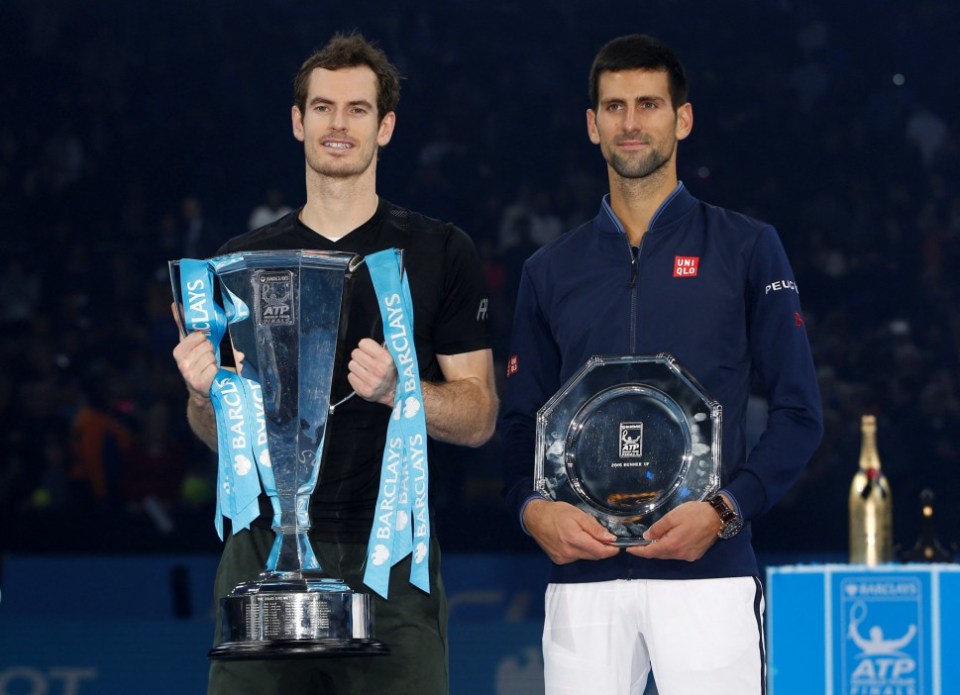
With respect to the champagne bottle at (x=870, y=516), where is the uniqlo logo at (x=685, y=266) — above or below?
above

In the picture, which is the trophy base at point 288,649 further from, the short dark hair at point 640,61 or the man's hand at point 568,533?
the short dark hair at point 640,61

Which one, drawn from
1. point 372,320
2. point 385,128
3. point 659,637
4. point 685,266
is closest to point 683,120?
point 685,266

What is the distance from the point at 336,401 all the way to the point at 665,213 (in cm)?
70

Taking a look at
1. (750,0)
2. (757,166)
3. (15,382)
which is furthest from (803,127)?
(15,382)

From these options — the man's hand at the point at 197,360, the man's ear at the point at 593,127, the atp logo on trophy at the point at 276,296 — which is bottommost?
the man's hand at the point at 197,360

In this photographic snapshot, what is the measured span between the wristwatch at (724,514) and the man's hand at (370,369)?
58 centimetres

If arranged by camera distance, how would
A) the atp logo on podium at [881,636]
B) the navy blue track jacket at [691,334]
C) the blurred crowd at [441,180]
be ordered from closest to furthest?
the navy blue track jacket at [691,334]
the atp logo on podium at [881,636]
the blurred crowd at [441,180]

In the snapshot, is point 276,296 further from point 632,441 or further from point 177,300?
point 632,441

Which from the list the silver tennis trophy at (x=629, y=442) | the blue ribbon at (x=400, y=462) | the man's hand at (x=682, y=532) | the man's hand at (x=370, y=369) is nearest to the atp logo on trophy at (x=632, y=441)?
the silver tennis trophy at (x=629, y=442)

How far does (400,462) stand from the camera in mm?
2291

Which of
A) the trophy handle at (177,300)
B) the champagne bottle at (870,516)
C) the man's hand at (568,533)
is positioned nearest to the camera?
the trophy handle at (177,300)

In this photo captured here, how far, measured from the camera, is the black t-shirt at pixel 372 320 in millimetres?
2387

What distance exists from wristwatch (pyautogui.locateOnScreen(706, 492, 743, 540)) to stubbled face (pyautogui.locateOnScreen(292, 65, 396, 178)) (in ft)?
2.68

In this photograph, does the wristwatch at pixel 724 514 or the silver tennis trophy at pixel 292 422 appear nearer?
the silver tennis trophy at pixel 292 422
